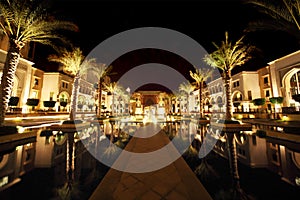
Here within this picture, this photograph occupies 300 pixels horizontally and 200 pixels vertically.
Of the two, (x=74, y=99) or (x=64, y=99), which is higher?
(x=64, y=99)

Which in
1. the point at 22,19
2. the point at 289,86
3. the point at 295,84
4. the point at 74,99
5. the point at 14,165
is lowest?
the point at 14,165

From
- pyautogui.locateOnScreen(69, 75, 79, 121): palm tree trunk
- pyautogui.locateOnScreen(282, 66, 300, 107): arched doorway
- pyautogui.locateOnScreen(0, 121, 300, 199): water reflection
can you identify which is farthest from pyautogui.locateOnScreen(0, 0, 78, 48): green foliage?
pyautogui.locateOnScreen(282, 66, 300, 107): arched doorway

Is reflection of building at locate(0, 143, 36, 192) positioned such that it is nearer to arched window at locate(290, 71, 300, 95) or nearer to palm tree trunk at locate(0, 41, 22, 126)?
palm tree trunk at locate(0, 41, 22, 126)

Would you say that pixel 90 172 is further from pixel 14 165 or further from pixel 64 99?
pixel 64 99

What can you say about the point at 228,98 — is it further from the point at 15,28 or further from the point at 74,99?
the point at 15,28

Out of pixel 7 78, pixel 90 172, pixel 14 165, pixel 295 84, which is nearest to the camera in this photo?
pixel 90 172

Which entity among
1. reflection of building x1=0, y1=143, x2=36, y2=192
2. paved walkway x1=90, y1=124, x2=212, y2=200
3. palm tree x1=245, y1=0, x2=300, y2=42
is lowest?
reflection of building x1=0, y1=143, x2=36, y2=192

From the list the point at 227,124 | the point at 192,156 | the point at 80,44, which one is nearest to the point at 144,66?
the point at 80,44

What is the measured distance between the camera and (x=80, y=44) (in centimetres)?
2167

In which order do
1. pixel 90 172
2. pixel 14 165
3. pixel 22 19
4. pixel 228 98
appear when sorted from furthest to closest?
pixel 228 98 → pixel 22 19 → pixel 14 165 → pixel 90 172

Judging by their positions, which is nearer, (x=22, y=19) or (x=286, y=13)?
(x=22, y=19)

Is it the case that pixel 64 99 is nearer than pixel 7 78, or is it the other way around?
pixel 7 78

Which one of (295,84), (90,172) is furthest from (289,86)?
(90,172)

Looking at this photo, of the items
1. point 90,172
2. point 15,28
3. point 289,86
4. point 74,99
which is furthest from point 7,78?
point 289,86
